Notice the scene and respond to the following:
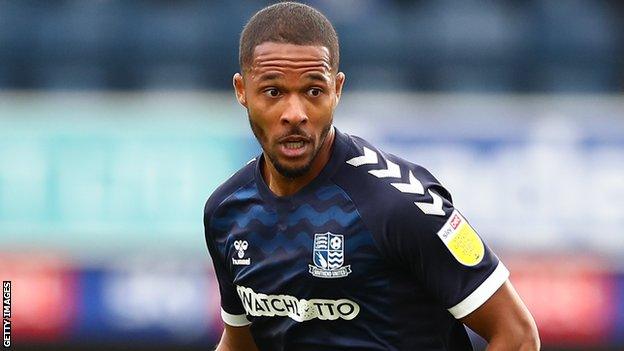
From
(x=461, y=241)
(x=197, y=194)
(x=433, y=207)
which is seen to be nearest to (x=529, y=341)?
(x=461, y=241)

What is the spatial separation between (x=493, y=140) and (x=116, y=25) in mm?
2674

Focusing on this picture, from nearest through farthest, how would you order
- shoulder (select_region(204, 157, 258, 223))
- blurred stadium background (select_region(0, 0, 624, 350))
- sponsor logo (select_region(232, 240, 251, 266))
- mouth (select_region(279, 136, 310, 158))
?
1. mouth (select_region(279, 136, 310, 158))
2. sponsor logo (select_region(232, 240, 251, 266))
3. shoulder (select_region(204, 157, 258, 223))
4. blurred stadium background (select_region(0, 0, 624, 350))

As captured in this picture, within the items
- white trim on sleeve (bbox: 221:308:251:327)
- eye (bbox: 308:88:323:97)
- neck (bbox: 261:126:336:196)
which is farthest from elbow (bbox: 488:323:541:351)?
white trim on sleeve (bbox: 221:308:251:327)

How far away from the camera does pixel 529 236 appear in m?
7.79

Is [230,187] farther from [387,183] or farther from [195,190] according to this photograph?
[195,190]

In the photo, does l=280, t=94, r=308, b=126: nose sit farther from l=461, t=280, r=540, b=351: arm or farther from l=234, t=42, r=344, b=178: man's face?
l=461, t=280, r=540, b=351: arm

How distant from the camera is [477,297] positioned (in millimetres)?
3051

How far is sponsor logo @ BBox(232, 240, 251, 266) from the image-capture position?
3.38 meters

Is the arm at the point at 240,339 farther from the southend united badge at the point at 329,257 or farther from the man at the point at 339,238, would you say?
the southend united badge at the point at 329,257

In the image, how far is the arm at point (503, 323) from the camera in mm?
3053

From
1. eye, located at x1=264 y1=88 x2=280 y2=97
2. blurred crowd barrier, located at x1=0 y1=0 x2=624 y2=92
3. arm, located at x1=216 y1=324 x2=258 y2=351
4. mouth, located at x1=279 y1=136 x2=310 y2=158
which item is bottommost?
arm, located at x1=216 y1=324 x2=258 y2=351

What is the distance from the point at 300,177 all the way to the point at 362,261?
304mm

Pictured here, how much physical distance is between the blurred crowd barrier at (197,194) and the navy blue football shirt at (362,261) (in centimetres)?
445

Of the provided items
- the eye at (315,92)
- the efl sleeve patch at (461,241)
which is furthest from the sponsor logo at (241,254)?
the efl sleeve patch at (461,241)
